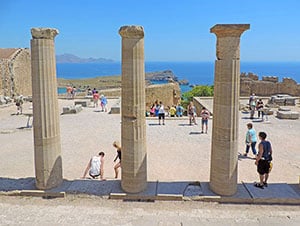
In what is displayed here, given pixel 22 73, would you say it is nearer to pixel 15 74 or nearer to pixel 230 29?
pixel 15 74

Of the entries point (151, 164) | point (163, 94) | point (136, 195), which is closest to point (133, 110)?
point (136, 195)

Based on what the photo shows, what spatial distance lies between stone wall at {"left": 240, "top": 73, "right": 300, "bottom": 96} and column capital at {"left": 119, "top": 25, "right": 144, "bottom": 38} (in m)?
27.7

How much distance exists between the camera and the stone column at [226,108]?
275 inches

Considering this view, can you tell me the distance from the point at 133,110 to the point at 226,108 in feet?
7.43

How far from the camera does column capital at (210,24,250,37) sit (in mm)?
6816

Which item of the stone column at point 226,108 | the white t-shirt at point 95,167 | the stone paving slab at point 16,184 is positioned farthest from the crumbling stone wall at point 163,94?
the stone column at point 226,108

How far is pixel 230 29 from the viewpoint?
270 inches

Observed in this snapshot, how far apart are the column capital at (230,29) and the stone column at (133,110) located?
1.78 metres

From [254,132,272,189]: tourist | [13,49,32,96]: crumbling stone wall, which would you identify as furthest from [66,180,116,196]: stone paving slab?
[13,49,32,96]: crumbling stone wall

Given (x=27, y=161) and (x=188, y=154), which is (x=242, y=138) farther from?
(x=27, y=161)

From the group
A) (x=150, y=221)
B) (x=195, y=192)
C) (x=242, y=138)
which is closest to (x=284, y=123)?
(x=242, y=138)

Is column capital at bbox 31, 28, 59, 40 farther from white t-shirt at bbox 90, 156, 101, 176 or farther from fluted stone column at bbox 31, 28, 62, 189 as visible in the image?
white t-shirt at bbox 90, 156, 101, 176

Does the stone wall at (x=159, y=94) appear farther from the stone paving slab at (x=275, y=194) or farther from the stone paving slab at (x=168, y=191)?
the stone paving slab at (x=275, y=194)

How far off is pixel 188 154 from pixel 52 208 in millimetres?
5990
